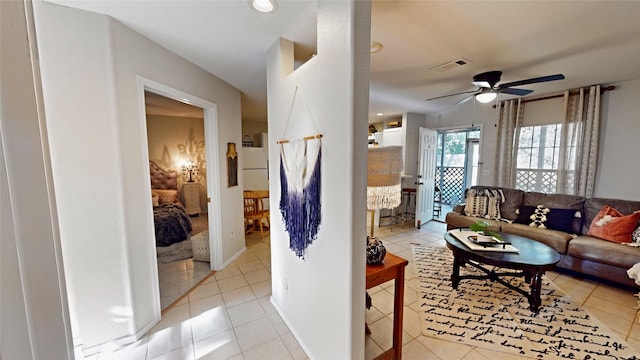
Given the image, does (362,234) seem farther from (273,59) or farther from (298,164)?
(273,59)

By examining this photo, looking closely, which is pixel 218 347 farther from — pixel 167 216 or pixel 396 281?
pixel 167 216

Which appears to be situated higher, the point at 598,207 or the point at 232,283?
the point at 598,207

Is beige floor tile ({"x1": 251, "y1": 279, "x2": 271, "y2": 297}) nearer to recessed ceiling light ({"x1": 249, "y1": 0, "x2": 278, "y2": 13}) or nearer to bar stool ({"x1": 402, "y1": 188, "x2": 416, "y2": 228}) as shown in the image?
recessed ceiling light ({"x1": 249, "y1": 0, "x2": 278, "y2": 13})

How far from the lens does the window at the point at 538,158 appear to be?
12.6ft

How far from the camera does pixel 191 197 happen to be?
5.83m

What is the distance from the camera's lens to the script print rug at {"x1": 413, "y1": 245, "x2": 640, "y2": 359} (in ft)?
5.99

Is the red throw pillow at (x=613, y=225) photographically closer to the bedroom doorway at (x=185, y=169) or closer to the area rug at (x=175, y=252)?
the bedroom doorway at (x=185, y=169)

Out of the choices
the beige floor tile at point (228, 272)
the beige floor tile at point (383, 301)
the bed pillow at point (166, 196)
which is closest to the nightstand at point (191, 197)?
the bed pillow at point (166, 196)

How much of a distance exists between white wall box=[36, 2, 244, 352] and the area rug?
1.52 meters

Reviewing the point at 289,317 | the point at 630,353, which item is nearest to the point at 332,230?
the point at 289,317

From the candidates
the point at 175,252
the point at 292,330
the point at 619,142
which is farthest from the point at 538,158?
the point at 175,252

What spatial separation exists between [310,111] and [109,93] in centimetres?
150

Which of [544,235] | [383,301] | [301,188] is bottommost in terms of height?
[383,301]

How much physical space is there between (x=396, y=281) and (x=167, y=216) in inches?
155
